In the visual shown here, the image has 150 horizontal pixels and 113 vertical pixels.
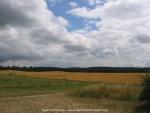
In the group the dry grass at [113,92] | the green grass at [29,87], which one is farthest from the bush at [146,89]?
the green grass at [29,87]

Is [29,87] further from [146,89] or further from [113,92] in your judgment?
[146,89]

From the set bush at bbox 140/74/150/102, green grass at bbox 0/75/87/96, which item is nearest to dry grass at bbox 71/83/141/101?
bush at bbox 140/74/150/102

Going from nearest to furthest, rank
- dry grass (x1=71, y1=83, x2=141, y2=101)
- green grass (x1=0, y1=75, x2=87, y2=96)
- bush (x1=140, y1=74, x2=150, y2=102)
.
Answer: bush (x1=140, y1=74, x2=150, y2=102) < dry grass (x1=71, y1=83, x2=141, y2=101) < green grass (x1=0, y1=75, x2=87, y2=96)

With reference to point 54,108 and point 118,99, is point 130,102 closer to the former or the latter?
point 118,99

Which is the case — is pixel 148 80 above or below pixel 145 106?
above

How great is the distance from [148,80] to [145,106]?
101 inches

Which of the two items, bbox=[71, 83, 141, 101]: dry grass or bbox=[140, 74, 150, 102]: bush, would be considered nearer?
bbox=[140, 74, 150, 102]: bush

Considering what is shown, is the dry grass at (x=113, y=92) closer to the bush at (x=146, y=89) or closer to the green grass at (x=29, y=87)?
the bush at (x=146, y=89)

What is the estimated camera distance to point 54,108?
71.7ft

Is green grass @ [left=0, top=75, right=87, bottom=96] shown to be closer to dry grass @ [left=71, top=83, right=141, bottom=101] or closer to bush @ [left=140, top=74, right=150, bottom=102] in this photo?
→ dry grass @ [left=71, top=83, right=141, bottom=101]

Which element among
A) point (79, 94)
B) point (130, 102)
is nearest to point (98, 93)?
point (79, 94)

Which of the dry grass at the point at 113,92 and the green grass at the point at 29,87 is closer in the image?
the dry grass at the point at 113,92

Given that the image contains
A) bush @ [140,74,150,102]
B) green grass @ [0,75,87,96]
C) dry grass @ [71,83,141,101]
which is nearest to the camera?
bush @ [140,74,150,102]

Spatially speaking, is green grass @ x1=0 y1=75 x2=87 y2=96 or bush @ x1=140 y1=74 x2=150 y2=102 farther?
green grass @ x1=0 y1=75 x2=87 y2=96
